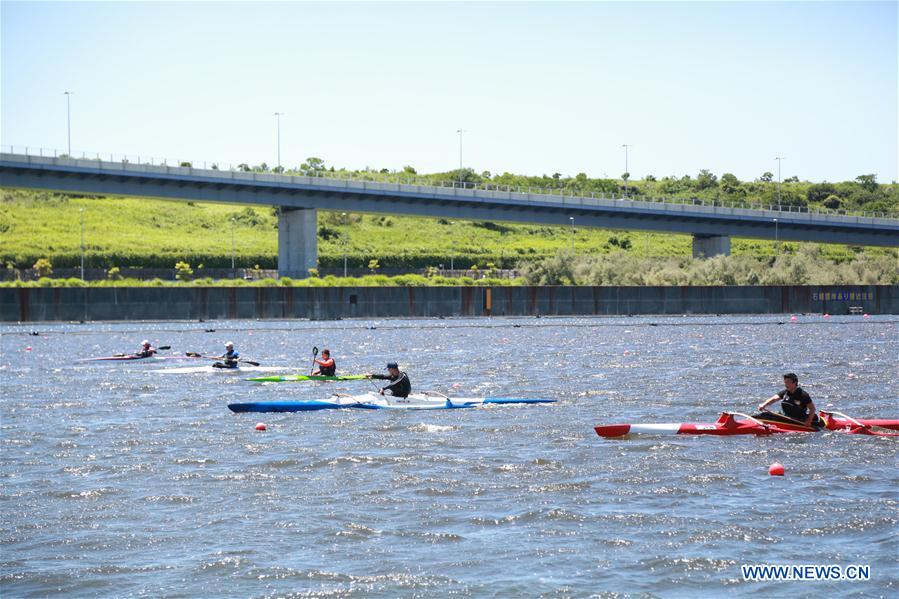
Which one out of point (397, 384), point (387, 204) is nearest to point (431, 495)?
point (397, 384)

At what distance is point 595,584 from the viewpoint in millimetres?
14414

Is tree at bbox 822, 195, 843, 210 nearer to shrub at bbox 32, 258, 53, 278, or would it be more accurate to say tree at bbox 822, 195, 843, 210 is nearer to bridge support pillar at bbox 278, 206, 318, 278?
bridge support pillar at bbox 278, 206, 318, 278

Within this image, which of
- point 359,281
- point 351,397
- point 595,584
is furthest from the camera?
point 359,281

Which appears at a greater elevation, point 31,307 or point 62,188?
point 62,188

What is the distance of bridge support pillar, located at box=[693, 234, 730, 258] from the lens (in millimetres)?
114938

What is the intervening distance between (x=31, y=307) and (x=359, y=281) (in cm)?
2794

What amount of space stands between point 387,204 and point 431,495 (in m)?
85.9

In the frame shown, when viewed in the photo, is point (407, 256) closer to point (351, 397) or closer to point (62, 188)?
point (62, 188)

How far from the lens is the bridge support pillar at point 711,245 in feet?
377

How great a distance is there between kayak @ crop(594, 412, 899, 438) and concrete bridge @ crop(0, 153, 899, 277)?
240ft

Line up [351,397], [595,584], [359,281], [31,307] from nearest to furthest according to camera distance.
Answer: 1. [595,584]
2. [351,397]
3. [31,307]
4. [359,281]

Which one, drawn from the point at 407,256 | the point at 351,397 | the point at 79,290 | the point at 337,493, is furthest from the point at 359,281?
the point at 337,493

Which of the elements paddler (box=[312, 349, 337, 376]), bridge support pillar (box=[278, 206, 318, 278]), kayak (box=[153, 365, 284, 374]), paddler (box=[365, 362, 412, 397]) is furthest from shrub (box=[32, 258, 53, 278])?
paddler (box=[365, 362, 412, 397])

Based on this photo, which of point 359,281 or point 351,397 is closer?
point 351,397
